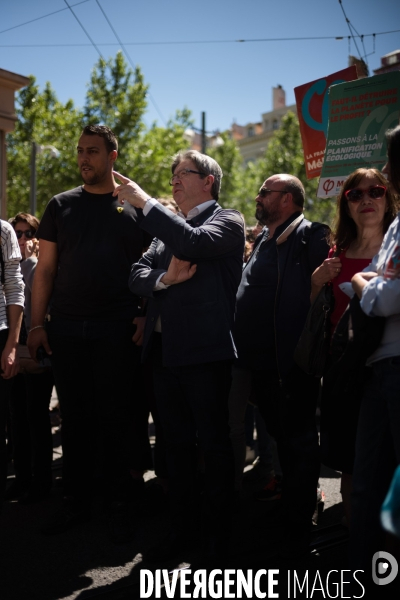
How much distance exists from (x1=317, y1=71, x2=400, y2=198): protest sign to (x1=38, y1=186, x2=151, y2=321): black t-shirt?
5.17 feet

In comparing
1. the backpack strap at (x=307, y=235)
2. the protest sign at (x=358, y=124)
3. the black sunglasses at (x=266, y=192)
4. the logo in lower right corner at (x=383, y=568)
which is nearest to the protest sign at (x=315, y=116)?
the protest sign at (x=358, y=124)

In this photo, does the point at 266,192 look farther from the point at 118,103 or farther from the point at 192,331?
the point at 118,103

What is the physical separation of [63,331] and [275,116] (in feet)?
218

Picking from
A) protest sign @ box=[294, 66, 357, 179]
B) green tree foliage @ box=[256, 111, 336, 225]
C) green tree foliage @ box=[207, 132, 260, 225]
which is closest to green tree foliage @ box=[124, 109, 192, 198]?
green tree foliage @ box=[256, 111, 336, 225]

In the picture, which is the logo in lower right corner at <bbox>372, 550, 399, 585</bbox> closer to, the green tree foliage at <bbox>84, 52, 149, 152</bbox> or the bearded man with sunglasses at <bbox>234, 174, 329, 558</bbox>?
the bearded man with sunglasses at <bbox>234, 174, 329, 558</bbox>

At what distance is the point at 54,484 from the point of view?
17.0 feet

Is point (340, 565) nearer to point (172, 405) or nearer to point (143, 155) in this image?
point (172, 405)

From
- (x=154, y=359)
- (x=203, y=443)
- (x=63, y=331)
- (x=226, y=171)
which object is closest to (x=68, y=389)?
(x=63, y=331)

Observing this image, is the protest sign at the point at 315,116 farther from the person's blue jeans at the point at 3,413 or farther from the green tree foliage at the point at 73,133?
the green tree foliage at the point at 73,133

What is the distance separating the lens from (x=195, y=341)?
12.0 ft

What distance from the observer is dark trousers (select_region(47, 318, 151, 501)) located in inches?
167

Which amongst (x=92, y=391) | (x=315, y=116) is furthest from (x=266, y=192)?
(x=315, y=116)

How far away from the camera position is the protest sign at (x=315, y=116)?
5.67 metres

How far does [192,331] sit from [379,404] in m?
1.22
